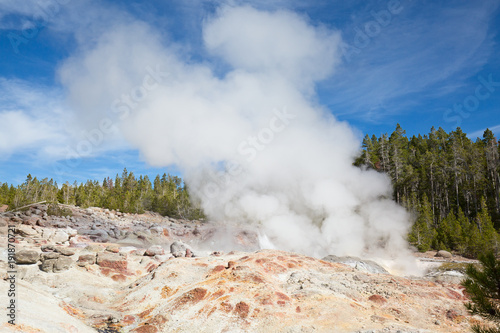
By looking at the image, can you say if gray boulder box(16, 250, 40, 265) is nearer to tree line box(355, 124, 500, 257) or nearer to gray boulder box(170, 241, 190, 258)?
gray boulder box(170, 241, 190, 258)

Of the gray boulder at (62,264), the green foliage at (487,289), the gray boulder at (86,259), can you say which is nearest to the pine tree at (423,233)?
the gray boulder at (86,259)

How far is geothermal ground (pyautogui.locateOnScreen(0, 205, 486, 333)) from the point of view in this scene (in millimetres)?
10977

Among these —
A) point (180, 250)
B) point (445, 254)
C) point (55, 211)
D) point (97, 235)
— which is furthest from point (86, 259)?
point (445, 254)

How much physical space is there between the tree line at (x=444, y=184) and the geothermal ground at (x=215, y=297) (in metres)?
27.3

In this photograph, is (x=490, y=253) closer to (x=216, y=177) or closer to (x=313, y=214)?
(x=313, y=214)

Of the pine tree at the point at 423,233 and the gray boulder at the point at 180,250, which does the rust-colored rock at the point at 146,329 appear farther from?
the pine tree at the point at 423,233

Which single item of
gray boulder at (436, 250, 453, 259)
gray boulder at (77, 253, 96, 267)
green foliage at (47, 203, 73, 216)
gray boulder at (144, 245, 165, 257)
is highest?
green foliage at (47, 203, 73, 216)

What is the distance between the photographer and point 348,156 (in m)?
40.2

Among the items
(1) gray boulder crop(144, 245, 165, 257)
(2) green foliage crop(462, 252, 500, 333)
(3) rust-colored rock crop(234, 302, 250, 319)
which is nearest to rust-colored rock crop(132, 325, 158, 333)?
(3) rust-colored rock crop(234, 302, 250, 319)

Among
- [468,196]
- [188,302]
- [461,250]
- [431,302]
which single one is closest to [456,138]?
[468,196]

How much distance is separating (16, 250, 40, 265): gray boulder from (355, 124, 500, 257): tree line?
4013 cm

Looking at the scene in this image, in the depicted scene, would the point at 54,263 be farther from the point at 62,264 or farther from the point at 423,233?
the point at 423,233

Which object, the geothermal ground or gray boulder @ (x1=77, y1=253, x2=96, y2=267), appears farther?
gray boulder @ (x1=77, y1=253, x2=96, y2=267)

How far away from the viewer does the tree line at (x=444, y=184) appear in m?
42.0
